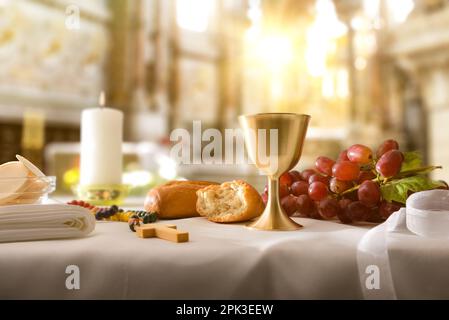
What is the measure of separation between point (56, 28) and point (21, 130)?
1.40 m

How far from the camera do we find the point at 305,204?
2.62 feet

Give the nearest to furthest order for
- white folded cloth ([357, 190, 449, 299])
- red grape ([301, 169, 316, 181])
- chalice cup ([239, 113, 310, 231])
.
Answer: white folded cloth ([357, 190, 449, 299]), chalice cup ([239, 113, 310, 231]), red grape ([301, 169, 316, 181])

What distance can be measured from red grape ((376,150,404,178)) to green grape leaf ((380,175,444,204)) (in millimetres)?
19

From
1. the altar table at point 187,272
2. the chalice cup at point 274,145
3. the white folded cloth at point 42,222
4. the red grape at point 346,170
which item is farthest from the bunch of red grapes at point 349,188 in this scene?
the white folded cloth at point 42,222

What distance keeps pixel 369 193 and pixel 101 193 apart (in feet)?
2.06

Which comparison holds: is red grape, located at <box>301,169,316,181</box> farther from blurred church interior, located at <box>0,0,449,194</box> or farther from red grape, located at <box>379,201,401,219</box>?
blurred church interior, located at <box>0,0,449,194</box>

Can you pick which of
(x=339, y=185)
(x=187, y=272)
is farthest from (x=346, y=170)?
(x=187, y=272)

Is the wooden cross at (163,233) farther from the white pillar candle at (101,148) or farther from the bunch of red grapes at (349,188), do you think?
the white pillar candle at (101,148)

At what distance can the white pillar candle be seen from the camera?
1.03m

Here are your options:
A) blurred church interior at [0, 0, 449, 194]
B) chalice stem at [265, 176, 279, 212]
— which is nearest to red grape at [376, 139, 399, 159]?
chalice stem at [265, 176, 279, 212]

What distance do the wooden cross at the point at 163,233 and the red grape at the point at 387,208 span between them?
0.36m

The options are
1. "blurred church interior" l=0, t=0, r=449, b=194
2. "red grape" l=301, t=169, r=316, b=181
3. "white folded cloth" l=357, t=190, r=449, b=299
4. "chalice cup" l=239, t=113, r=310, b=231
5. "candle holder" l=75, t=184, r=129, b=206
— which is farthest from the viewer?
"blurred church interior" l=0, t=0, r=449, b=194

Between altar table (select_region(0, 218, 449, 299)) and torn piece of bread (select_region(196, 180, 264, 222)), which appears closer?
altar table (select_region(0, 218, 449, 299))
